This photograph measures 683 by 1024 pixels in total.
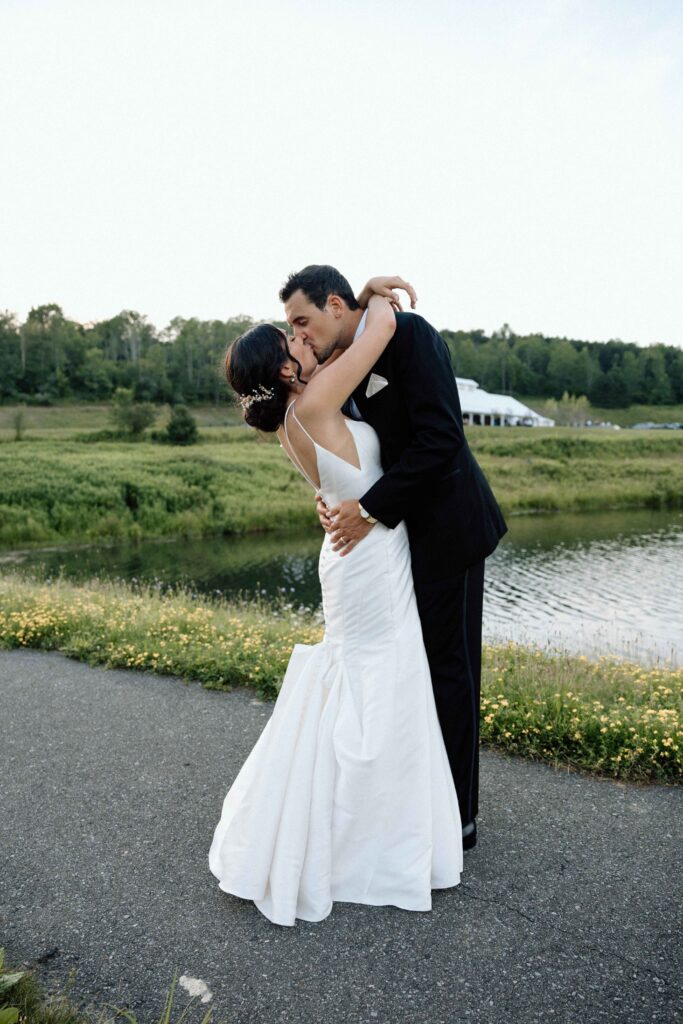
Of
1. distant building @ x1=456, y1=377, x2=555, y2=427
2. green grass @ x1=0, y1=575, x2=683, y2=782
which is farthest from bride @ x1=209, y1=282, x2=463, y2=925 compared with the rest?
distant building @ x1=456, y1=377, x2=555, y2=427

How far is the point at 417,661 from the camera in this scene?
11.7 feet

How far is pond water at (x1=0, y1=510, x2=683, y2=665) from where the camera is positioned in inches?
592

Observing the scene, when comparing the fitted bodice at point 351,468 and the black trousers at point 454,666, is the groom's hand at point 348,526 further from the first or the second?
the black trousers at point 454,666

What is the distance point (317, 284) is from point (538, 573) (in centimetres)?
1962

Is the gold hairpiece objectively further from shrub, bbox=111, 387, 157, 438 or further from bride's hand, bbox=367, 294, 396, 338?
shrub, bbox=111, 387, 157, 438

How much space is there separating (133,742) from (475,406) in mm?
91335

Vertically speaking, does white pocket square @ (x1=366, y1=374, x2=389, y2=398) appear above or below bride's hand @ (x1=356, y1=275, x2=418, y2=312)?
below

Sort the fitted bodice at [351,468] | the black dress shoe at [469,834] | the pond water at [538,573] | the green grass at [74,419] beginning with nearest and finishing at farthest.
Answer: the fitted bodice at [351,468] < the black dress shoe at [469,834] < the pond water at [538,573] < the green grass at [74,419]

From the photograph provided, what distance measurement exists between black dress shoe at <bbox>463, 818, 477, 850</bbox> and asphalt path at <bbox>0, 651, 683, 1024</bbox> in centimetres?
9

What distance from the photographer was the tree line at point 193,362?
86.2 metres

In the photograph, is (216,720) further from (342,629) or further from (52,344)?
(52,344)

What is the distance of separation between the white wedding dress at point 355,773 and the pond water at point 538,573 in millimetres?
8707

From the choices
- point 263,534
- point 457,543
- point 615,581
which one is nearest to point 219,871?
point 457,543

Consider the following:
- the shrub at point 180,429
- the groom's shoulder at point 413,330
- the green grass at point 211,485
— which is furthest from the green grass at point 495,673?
the shrub at point 180,429
